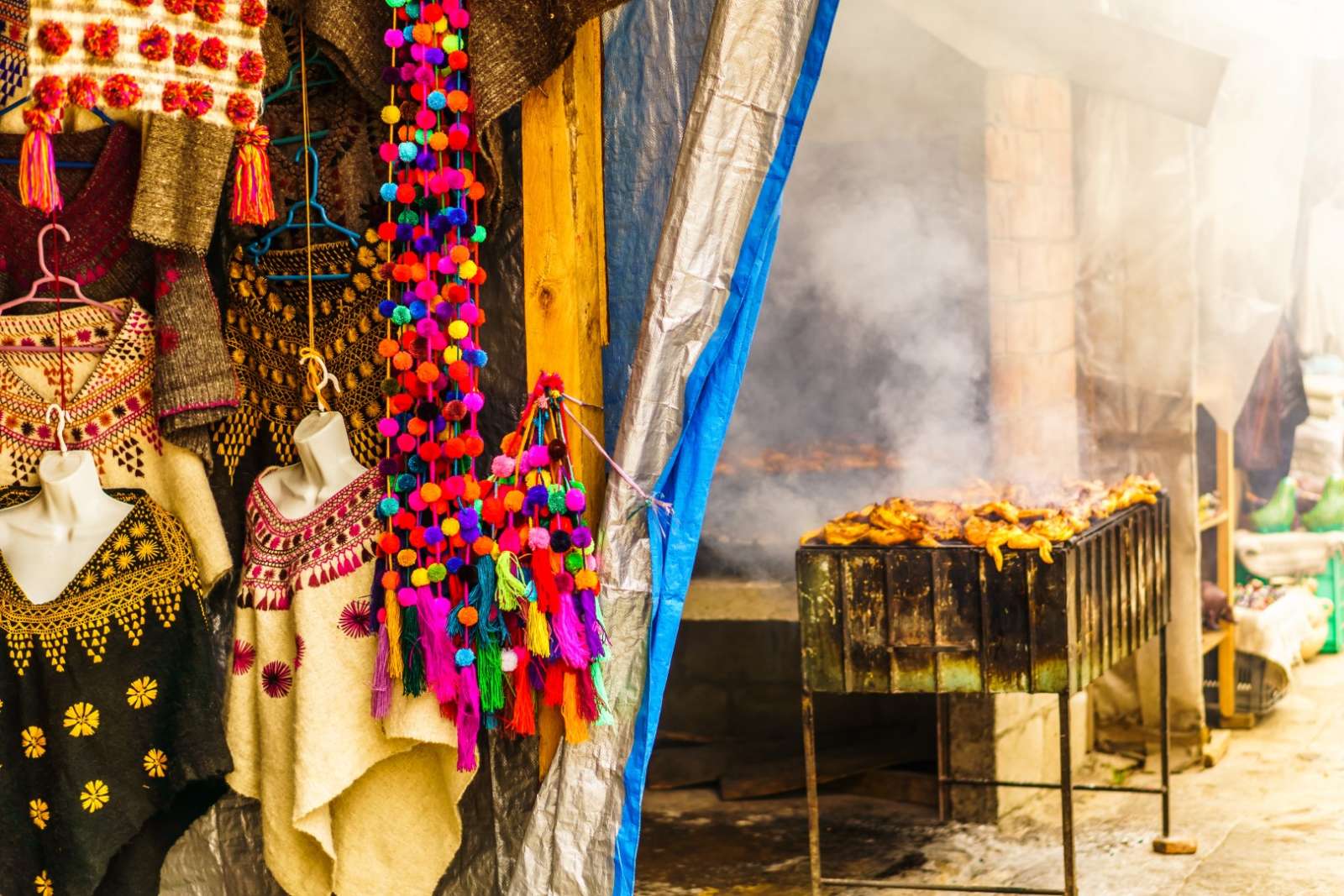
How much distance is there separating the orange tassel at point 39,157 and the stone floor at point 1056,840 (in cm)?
276

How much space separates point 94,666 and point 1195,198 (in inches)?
169

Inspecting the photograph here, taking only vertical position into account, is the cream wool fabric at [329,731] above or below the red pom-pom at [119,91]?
below

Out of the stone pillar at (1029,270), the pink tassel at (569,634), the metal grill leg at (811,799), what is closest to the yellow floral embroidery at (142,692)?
the pink tassel at (569,634)

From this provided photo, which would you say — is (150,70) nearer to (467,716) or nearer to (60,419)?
(60,419)

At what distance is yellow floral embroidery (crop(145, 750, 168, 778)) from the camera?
3.02 metres

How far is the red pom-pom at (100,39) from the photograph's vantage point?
2.68m

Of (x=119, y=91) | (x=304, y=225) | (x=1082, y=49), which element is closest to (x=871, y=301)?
(x=1082, y=49)

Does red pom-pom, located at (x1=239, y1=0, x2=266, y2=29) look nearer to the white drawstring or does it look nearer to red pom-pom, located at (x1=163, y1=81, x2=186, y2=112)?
red pom-pom, located at (x1=163, y1=81, x2=186, y2=112)

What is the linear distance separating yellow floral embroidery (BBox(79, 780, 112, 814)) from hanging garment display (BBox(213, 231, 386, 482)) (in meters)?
0.78

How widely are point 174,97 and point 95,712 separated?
124cm

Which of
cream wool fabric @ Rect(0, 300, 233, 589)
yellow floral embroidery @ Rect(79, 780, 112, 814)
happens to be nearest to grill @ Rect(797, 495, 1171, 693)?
cream wool fabric @ Rect(0, 300, 233, 589)

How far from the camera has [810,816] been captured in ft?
13.2

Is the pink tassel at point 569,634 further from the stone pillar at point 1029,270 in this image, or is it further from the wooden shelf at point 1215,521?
the wooden shelf at point 1215,521

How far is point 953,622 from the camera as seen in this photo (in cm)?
377
